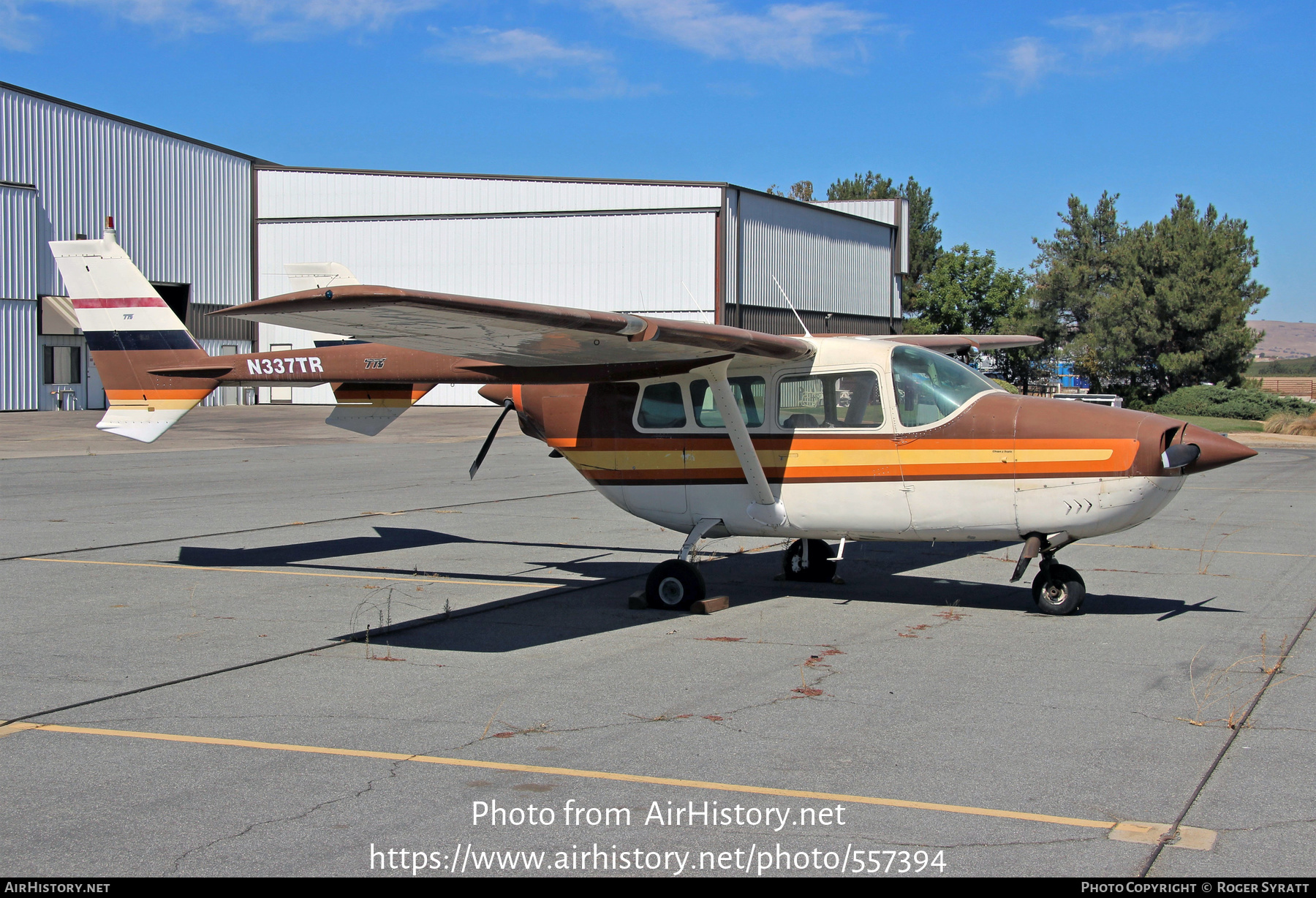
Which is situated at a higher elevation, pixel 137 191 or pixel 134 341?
pixel 137 191

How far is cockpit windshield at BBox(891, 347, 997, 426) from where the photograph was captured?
875 cm

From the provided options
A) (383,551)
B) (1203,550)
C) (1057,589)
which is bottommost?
(383,551)

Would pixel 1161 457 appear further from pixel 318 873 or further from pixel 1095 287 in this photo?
pixel 1095 287

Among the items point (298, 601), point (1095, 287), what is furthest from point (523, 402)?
point (1095, 287)

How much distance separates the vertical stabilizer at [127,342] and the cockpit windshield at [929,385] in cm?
723

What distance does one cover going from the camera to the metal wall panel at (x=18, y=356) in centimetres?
4031

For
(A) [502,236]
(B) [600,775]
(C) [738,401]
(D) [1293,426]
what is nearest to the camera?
(B) [600,775]

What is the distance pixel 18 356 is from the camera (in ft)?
134

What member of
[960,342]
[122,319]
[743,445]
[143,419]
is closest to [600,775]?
[743,445]

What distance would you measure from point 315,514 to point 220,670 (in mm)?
8933

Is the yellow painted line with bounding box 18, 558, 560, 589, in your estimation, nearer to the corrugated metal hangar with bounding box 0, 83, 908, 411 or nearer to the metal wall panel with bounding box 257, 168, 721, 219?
the corrugated metal hangar with bounding box 0, 83, 908, 411

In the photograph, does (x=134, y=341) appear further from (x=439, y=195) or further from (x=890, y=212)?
(x=890, y=212)

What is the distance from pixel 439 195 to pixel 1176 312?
36.3 metres

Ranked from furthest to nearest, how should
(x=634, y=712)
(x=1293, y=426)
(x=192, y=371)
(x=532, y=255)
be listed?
(x=532, y=255) < (x=1293, y=426) < (x=192, y=371) < (x=634, y=712)
